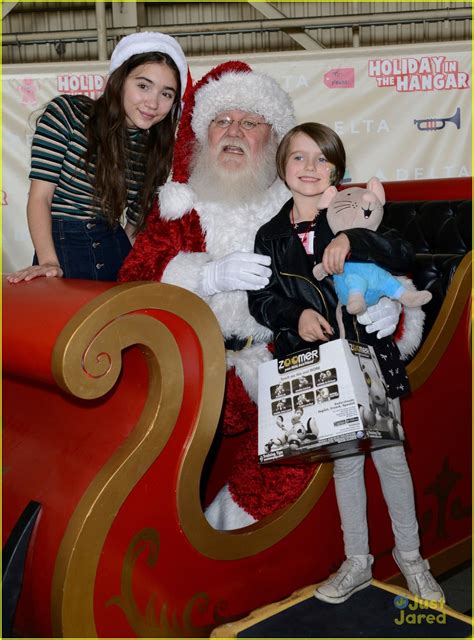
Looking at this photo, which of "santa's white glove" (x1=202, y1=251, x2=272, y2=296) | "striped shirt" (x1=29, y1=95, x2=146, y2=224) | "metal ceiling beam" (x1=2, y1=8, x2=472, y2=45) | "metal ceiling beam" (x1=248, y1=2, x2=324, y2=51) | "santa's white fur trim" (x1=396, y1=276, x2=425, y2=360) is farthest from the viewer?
"metal ceiling beam" (x1=248, y1=2, x2=324, y2=51)

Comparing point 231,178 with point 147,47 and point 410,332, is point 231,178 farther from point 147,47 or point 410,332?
point 410,332

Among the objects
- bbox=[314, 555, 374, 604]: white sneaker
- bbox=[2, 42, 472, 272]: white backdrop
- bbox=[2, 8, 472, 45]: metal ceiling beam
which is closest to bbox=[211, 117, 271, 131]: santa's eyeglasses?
bbox=[314, 555, 374, 604]: white sneaker

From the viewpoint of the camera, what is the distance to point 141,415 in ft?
4.68

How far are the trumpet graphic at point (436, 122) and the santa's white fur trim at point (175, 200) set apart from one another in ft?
10.8

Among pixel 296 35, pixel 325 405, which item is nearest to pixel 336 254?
pixel 325 405

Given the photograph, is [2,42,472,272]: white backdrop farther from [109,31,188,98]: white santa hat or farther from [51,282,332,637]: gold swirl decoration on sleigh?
[51,282,332,637]: gold swirl decoration on sleigh

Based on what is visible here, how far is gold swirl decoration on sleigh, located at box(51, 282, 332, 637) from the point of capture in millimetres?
1254

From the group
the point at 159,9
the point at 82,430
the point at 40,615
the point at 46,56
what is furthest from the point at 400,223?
the point at 46,56

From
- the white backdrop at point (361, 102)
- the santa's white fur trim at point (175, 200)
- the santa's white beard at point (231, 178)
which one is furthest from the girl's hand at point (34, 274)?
the white backdrop at point (361, 102)

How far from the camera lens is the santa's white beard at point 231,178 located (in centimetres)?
209

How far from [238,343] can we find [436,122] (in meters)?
3.47

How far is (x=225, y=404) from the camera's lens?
1991 millimetres

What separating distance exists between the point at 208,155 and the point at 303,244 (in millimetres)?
500

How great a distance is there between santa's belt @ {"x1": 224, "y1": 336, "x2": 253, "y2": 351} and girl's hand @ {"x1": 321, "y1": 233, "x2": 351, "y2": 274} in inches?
16.7
